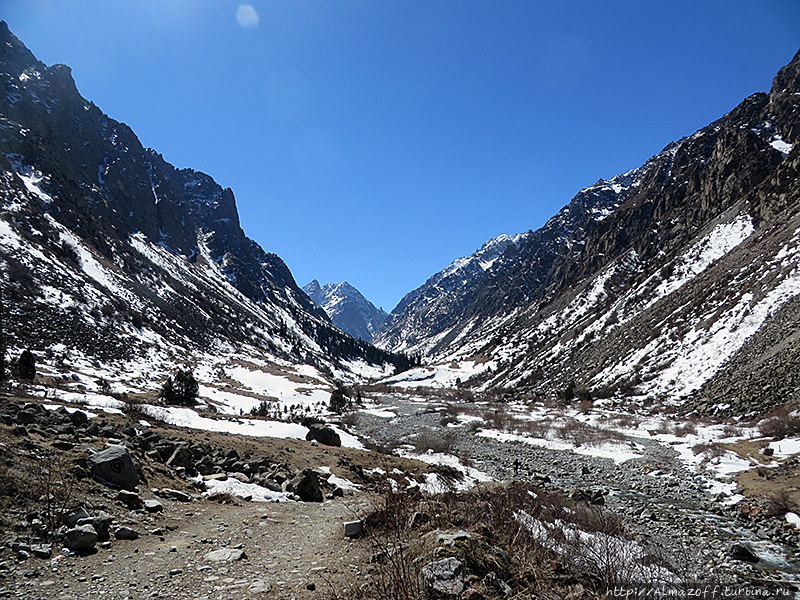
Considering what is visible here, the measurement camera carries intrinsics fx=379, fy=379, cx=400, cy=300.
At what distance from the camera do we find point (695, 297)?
5947 cm

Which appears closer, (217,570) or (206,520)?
(217,570)

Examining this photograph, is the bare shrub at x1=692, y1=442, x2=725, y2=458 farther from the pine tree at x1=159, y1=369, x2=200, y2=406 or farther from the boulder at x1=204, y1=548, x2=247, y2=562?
the pine tree at x1=159, y1=369, x2=200, y2=406

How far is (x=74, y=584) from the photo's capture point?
15.3ft

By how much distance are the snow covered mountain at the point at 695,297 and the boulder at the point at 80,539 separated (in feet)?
122

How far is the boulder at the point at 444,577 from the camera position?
420 centimetres

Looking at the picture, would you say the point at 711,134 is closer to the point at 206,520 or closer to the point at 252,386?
the point at 252,386

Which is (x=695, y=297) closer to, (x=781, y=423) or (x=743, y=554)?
(x=781, y=423)

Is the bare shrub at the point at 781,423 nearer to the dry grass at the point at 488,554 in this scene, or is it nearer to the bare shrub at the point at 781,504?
the bare shrub at the point at 781,504

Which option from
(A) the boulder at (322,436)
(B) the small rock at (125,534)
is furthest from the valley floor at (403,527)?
(A) the boulder at (322,436)

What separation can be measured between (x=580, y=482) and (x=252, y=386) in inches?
2294

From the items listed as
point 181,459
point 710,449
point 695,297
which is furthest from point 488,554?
point 695,297

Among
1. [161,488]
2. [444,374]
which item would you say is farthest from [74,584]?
[444,374]

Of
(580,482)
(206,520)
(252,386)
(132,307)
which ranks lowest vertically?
(580,482)

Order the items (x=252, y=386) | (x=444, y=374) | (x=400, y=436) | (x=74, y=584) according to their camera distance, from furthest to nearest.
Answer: (x=444, y=374) < (x=252, y=386) < (x=400, y=436) < (x=74, y=584)
